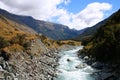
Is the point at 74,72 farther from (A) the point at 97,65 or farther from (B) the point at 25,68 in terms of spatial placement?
(B) the point at 25,68

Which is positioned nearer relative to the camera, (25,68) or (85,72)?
(25,68)

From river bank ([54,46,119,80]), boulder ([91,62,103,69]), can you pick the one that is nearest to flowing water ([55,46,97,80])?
river bank ([54,46,119,80])

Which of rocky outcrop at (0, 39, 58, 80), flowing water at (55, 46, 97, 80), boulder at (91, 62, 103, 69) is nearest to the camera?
rocky outcrop at (0, 39, 58, 80)

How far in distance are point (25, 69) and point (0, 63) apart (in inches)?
278

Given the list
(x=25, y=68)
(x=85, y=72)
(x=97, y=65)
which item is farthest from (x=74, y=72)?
(x=25, y=68)

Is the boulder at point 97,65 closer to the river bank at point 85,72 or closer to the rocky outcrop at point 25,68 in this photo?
the river bank at point 85,72

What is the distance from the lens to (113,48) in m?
79.1

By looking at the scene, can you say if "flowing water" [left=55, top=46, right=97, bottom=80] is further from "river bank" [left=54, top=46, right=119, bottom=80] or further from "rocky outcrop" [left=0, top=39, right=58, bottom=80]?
"rocky outcrop" [left=0, top=39, right=58, bottom=80]

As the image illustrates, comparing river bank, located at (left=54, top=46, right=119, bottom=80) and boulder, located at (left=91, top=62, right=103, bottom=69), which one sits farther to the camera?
boulder, located at (left=91, top=62, right=103, bottom=69)

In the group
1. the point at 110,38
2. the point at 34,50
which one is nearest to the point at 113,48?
the point at 110,38

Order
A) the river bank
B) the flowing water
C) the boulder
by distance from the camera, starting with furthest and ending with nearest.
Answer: the boulder → the flowing water → the river bank

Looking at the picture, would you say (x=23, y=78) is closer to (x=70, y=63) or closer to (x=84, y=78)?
(x=84, y=78)

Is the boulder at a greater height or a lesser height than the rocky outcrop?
greater

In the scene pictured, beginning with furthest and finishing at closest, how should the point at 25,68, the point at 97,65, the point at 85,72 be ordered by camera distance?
the point at 97,65 → the point at 85,72 → the point at 25,68
